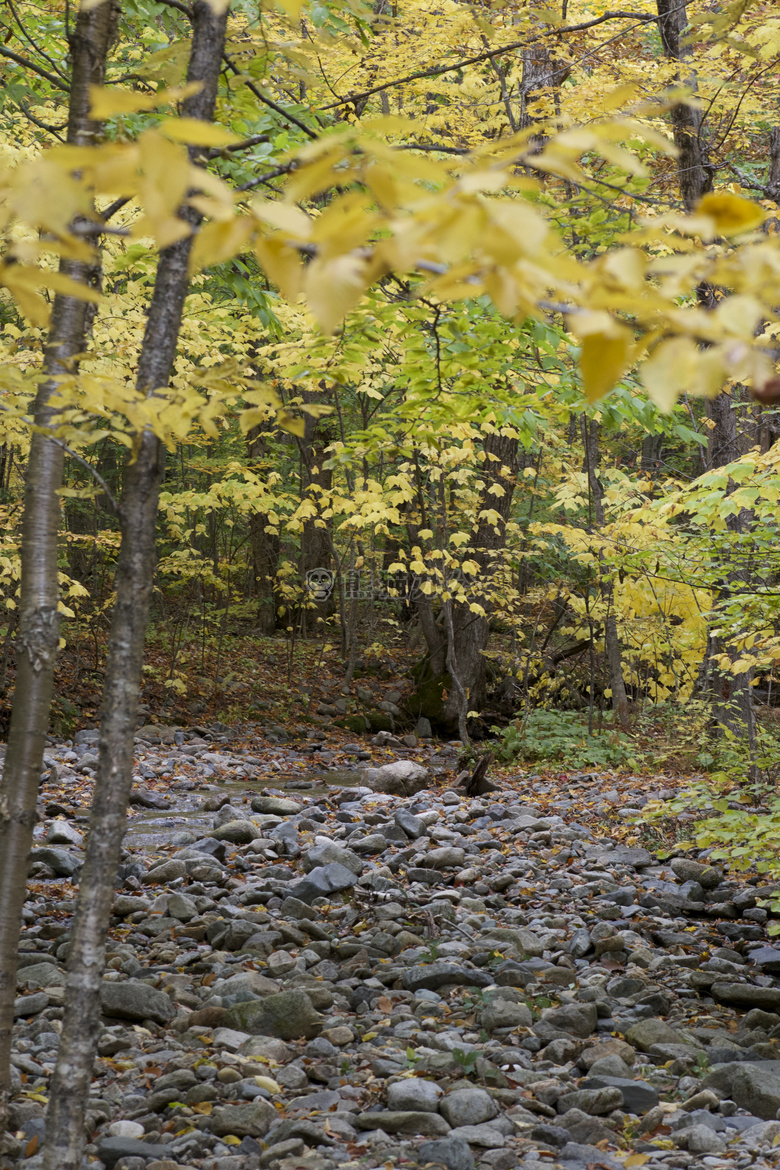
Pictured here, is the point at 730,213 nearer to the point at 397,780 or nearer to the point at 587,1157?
the point at 587,1157

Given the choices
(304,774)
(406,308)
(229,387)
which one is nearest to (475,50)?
(406,308)

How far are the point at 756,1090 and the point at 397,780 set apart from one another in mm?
5753

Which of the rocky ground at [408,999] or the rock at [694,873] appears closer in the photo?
the rocky ground at [408,999]

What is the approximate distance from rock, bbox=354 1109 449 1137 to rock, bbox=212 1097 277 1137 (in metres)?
0.30

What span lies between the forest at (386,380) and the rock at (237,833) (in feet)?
0.13

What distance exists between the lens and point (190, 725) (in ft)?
37.9

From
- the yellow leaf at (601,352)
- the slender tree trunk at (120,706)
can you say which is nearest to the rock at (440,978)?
the slender tree trunk at (120,706)

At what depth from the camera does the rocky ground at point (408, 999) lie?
2.76 m

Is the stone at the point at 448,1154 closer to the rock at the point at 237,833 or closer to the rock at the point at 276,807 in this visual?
the rock at the point at 237,833

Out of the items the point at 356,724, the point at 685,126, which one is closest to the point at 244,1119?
the point at 685,126

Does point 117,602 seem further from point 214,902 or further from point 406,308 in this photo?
point 214,902

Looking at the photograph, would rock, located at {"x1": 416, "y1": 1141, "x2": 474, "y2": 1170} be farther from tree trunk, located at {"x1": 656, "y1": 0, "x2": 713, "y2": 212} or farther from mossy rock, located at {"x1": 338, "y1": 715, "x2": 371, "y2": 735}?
mossy rock, located at {"x1": 338, "y1": 715, "x2": 371, "y2": 735}

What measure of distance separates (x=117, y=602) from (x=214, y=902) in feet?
11.6

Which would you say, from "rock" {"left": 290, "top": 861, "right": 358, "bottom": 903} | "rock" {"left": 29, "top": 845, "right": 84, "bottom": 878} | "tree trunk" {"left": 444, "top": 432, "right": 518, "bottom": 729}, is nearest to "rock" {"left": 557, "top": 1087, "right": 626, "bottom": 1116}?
"rock" {"left": 290, "top": 861, "right": 358, "bottom": 903}
